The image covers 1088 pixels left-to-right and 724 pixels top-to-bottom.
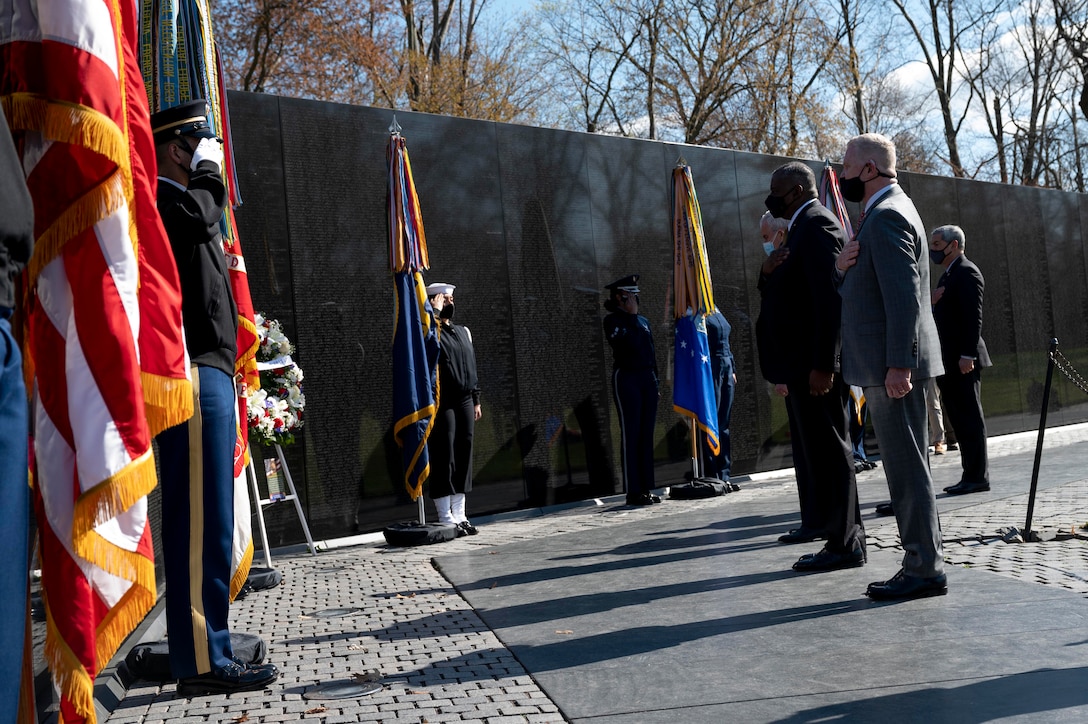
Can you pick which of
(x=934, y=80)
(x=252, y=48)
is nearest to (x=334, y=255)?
(x=252, y=48)

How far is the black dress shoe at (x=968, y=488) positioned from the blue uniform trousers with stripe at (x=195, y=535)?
6533 millimetres

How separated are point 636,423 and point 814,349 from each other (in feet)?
15.8

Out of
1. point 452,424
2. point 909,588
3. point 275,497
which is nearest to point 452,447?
point 452,424

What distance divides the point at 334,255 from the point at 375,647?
16.4ft

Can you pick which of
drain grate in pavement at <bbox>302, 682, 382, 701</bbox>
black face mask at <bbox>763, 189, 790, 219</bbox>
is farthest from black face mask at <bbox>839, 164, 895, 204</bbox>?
drain grate in pavement at <bbox>302, 682, 382, 701</bbox>

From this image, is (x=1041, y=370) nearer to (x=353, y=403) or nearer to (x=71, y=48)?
(x=353, y=403)

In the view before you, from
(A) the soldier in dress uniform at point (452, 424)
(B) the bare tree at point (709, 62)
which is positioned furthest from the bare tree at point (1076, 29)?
(A) the soldier in dress uniform at point (452, 424)

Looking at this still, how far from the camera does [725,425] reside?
11297 millimetres

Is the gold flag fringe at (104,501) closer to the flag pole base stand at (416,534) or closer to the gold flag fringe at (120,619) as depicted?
the gold flag fringe at (120,619)

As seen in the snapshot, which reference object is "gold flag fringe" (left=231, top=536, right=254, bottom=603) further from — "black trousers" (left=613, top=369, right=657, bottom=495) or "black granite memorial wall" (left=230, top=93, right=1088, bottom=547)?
"black trousers" (left=613, top=369, right=657, bottom=495)

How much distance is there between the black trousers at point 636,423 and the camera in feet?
33.7

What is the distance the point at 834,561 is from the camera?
18.4ft

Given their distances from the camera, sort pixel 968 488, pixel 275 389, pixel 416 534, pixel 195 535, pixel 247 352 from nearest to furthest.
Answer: pixel 195 535, pixel 247 352, pixel 275 389, pixel 416 534, pixel 968 488

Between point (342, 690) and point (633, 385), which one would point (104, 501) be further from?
point (633, 385)
